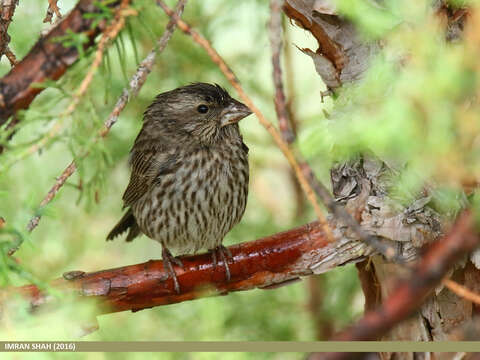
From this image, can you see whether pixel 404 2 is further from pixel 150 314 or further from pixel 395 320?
pixel 150 314

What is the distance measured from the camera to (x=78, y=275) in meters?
2.62

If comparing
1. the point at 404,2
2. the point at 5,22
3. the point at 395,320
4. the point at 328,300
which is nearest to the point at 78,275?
the point at 5,22

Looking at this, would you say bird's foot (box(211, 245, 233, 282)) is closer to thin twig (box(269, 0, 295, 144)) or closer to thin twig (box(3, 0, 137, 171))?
thin twig (box(3, 0, 137, 171))

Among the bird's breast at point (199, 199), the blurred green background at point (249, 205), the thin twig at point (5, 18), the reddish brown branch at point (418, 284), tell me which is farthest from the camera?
the blurred green background at point (249, 205)

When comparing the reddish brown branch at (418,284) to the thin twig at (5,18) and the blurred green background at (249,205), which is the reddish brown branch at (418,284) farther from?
the blurred green background at (249,205)

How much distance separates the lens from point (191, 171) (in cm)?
321

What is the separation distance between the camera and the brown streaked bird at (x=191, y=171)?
3211 mm

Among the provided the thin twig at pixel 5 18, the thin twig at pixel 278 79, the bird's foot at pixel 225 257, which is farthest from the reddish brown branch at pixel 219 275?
the thin twig at pixel 278 79

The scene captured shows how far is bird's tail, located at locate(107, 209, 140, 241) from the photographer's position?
12.1ft

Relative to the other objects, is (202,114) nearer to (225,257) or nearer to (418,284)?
(225,257)

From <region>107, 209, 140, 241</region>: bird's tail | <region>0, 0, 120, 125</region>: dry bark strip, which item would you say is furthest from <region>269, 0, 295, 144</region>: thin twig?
<region>107, 209, 140, 241</region>: bird's tail

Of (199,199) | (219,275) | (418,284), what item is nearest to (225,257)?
(219,275)

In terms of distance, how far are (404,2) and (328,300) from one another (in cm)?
284

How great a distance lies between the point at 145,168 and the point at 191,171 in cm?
26
